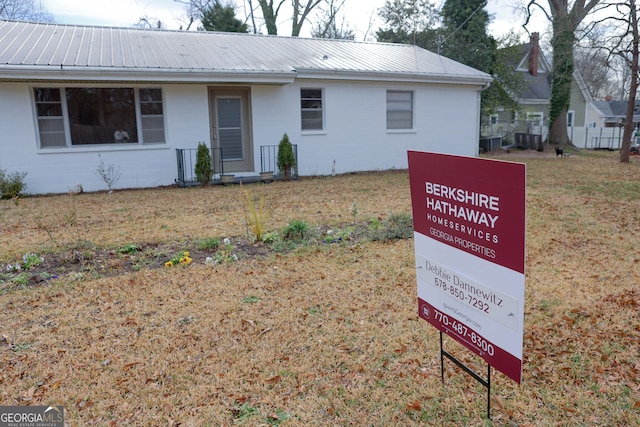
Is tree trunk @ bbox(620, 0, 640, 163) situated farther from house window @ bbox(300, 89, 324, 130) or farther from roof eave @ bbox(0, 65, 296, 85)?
roof eave @ bbox(0, 65, 296, 85)

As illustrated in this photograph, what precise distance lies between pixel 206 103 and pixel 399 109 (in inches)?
234

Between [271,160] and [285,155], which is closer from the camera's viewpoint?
[285,155]

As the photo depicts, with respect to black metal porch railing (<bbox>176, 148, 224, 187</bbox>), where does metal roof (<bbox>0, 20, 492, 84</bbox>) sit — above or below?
above

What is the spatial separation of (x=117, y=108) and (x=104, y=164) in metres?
1.40

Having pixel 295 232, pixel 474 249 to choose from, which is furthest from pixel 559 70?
pixel 474 249

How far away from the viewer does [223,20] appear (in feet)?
77.4

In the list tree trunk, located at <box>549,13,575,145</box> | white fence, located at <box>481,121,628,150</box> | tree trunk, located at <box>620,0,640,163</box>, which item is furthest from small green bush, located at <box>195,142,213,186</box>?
tree trunk, located at <box>549,13,575,145</box>

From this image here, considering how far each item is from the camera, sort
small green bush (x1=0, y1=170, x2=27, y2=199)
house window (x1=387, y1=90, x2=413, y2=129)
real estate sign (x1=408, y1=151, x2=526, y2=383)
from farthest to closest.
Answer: house window (x1=387, y1=90, x2=413, y2=129) → small green bush (x1=0, y1=170, x2=27, y2=199) → real estate sign (x1=408, y1=151, x2=526, y2=383)

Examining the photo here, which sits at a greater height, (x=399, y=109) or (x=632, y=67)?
(x=632, y=67)

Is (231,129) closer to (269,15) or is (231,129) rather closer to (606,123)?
(269,15)

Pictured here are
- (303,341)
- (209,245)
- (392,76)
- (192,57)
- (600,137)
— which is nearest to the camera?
(303,341)

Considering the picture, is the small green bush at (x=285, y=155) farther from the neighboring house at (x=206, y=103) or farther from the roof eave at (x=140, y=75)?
the roof eave at (x=140, y=75)

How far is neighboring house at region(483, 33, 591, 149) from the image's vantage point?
24047mm

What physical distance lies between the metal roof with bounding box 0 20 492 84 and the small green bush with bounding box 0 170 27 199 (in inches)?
83.2
